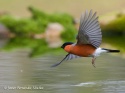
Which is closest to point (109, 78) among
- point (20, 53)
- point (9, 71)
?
point (9, 71)

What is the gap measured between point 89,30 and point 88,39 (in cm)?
15

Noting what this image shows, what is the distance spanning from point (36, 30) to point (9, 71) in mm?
13213

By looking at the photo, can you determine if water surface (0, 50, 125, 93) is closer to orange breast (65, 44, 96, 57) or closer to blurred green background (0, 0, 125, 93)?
blurred green background (0, 0, 125, 93)

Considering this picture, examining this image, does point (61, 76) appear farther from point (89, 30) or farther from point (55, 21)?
point (55, 21)

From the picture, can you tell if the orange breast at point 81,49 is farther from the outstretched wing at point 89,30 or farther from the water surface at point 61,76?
the water surface at point 61,76

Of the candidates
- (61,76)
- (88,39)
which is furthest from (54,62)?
(88,39)

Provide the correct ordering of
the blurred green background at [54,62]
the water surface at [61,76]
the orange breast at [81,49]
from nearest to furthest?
the orange breast at [81,49], the water surface at [61,76], the blurred green background at [54,62]

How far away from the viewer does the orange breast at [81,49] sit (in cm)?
733

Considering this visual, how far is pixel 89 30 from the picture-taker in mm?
7215

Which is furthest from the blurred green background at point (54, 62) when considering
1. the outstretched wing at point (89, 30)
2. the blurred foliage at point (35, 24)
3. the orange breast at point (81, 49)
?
the outstretched wing at point (89, 30)

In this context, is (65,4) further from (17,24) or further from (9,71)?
(9,71)

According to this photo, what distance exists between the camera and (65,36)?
22734 mm

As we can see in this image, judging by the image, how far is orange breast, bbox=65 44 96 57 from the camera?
24.0 feet

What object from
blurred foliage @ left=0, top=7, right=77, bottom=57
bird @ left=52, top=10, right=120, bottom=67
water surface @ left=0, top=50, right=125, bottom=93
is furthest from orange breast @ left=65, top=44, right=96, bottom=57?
blurred foliage @ left=0, top=7, right=77, bottom=57
